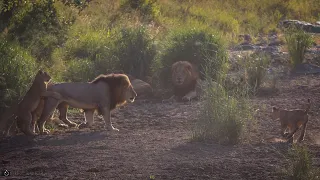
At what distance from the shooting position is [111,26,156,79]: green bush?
52.8ft

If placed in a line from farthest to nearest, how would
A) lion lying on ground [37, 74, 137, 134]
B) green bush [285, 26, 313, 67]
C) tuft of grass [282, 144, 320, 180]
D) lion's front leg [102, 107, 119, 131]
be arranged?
green bush [285, 26, 313, 67] → lion's front leg [102, 107, 119, 131] → lion lying on ground [37, 74, 137, 134] → tuft of grass [282, 144, 320, 180]

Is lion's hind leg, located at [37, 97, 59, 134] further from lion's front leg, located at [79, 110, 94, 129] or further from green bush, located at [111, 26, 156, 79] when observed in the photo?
green bush, located at [111, 26, 156, 79]

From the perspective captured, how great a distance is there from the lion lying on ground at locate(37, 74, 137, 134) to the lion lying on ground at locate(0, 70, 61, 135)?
14 centimetres

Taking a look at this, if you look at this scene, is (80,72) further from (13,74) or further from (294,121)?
(294,121)

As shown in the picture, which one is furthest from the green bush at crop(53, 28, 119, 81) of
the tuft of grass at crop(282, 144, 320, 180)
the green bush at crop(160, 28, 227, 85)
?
the tuft of grass at crop(282, 144, 320, 180)

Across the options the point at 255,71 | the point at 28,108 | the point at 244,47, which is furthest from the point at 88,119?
the point at 244,47

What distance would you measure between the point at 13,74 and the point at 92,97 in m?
1.31

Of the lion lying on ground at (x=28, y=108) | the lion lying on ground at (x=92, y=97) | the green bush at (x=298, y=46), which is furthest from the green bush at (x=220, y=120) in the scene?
the green bush at (x=298, y=46)

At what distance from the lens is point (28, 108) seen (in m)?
10.6

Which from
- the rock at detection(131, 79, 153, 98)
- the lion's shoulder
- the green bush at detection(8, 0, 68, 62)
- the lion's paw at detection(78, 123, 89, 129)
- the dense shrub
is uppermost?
the green bush at detection(8, 0, 68, 62)

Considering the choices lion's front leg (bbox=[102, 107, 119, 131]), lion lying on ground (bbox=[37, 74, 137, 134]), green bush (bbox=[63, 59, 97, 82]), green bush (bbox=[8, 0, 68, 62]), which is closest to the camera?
lion lying on ground (bbox=[37, 74, 137, 134])

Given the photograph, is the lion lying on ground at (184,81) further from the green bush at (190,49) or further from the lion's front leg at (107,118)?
the lion's front leg at (107,118)

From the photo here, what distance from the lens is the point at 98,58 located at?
639 inches

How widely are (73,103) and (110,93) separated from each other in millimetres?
635
